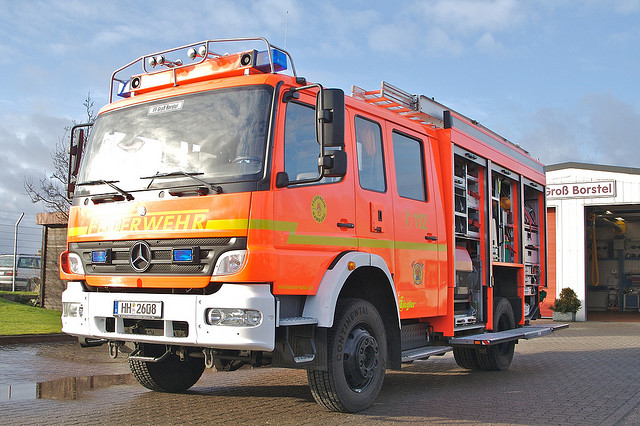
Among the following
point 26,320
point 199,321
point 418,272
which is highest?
point 418,272

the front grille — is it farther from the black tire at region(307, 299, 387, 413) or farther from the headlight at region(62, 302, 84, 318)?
the black tire at region(307, 299, 387, 413)

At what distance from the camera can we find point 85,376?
8227 millimetres

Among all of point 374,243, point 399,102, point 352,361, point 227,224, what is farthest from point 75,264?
point 399,102

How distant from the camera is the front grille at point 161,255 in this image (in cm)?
517

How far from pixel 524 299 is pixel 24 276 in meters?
18.9

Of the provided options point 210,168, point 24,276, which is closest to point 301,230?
point 210,168

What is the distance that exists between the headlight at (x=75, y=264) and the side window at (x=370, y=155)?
259cm

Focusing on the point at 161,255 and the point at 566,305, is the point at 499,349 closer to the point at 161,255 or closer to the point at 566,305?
the point at 161,255

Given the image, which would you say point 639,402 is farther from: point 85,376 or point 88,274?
point 85,376

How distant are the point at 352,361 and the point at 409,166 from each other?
236cm

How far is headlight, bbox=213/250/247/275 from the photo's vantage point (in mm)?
5090

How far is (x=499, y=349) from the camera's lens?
953 centimetres

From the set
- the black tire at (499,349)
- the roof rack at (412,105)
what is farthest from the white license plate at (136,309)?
the black tire at (499,349)

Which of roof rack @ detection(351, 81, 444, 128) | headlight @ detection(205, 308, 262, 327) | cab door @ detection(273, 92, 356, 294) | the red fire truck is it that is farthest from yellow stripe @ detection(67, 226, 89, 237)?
roof rack @ detection(351, 81, 444, 128)
